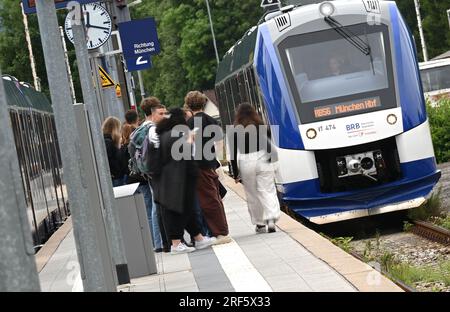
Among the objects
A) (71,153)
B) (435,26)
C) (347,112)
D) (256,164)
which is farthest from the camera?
(435,26)

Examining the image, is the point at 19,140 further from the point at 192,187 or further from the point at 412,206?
the point at 412,206

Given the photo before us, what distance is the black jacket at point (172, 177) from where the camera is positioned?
44.3 feet

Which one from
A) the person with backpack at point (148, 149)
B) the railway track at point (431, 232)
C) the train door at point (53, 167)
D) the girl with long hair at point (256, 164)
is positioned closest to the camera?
the person with backpack at point (148, 149)

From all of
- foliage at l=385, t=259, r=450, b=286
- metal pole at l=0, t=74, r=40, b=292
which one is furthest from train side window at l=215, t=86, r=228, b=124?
metal pole at l=0, t=74, r=40, b=292

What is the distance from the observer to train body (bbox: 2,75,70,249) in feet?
55.1

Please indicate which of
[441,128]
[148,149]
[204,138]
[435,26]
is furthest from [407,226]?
[435,26]

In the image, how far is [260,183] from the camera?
15281 millimetres

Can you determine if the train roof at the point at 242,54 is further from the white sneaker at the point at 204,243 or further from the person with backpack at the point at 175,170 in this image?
the person with backpack at the point at 175,170

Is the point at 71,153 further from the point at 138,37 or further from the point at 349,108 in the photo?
the point at 138,37

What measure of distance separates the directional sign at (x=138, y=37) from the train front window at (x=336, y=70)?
8944 mm

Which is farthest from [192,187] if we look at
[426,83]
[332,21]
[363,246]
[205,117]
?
[426,83]

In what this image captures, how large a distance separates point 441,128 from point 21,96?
35.5 ft

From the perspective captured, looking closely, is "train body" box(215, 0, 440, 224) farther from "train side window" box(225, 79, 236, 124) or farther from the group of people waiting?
"train side window" box(225, 79, 236, 124)

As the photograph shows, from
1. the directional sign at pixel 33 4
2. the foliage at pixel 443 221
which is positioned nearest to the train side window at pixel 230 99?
the foliage at pixel 443 221
